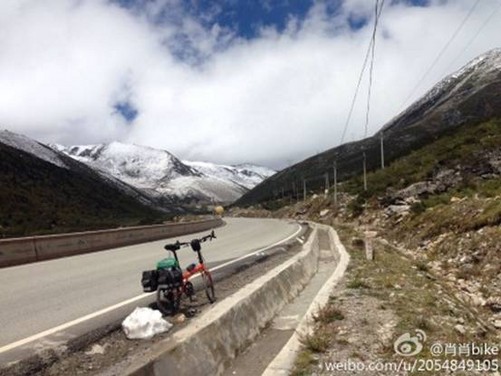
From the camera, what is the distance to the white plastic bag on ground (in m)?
6.64

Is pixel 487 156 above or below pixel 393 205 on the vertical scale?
above

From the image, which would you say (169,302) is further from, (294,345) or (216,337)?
(294,345)

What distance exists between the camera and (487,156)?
97.8 ft

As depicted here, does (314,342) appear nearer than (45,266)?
Yes

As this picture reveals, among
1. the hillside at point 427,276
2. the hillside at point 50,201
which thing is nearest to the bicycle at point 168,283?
the hillside at point 427,276

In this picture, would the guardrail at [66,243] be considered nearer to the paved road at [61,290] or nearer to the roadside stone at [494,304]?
the paved road at [61,290]

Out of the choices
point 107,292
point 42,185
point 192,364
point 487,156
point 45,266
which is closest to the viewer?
point 192,364

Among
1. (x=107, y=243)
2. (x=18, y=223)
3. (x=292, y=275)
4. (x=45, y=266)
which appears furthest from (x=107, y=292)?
(x=18, y=223)

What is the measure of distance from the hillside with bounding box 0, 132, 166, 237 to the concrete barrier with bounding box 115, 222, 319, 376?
1909 inches

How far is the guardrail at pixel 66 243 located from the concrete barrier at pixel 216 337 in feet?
32.9

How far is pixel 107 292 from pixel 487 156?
82.0ft

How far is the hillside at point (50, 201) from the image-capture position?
2921 inches

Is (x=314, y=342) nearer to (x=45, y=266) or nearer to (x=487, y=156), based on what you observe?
(x=45, y=266)

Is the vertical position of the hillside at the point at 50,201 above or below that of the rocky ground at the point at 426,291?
above
